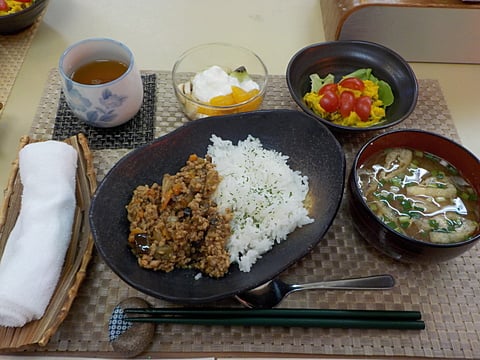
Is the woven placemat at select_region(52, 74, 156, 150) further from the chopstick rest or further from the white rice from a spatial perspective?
the chopstick rest

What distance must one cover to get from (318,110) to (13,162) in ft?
4.19

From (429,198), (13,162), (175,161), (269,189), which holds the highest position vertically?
(13,162)

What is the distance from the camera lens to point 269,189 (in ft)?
5.16

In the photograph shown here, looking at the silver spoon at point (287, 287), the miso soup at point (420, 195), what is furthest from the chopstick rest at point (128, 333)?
the miso soup at point (420, 195)

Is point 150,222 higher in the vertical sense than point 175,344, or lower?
higher

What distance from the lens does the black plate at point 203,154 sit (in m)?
1.28

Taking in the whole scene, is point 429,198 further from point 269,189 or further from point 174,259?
point 174,259

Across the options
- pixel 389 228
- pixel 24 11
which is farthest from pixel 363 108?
pixel 24 11

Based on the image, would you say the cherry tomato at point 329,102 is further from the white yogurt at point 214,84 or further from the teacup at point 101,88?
the teacup at point 101,88

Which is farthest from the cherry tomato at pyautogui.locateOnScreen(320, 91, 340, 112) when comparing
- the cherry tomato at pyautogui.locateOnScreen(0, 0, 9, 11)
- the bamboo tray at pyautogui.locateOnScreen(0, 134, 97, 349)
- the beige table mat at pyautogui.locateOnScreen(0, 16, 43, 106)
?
the cherry tomato at pyautogui.locateOnScreen(0, 0, 9, 11)

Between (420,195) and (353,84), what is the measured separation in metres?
0.61

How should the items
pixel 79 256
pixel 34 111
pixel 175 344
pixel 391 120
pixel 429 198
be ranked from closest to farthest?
pixel 175 344 → pixel 79 256 → pixel 429 198 → pixel 391 120 → pixel 34 111

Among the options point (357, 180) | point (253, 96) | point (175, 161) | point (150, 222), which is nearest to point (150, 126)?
point (175, 161)

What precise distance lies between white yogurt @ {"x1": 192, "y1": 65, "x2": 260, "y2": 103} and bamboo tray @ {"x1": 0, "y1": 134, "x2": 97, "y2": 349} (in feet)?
1.74
